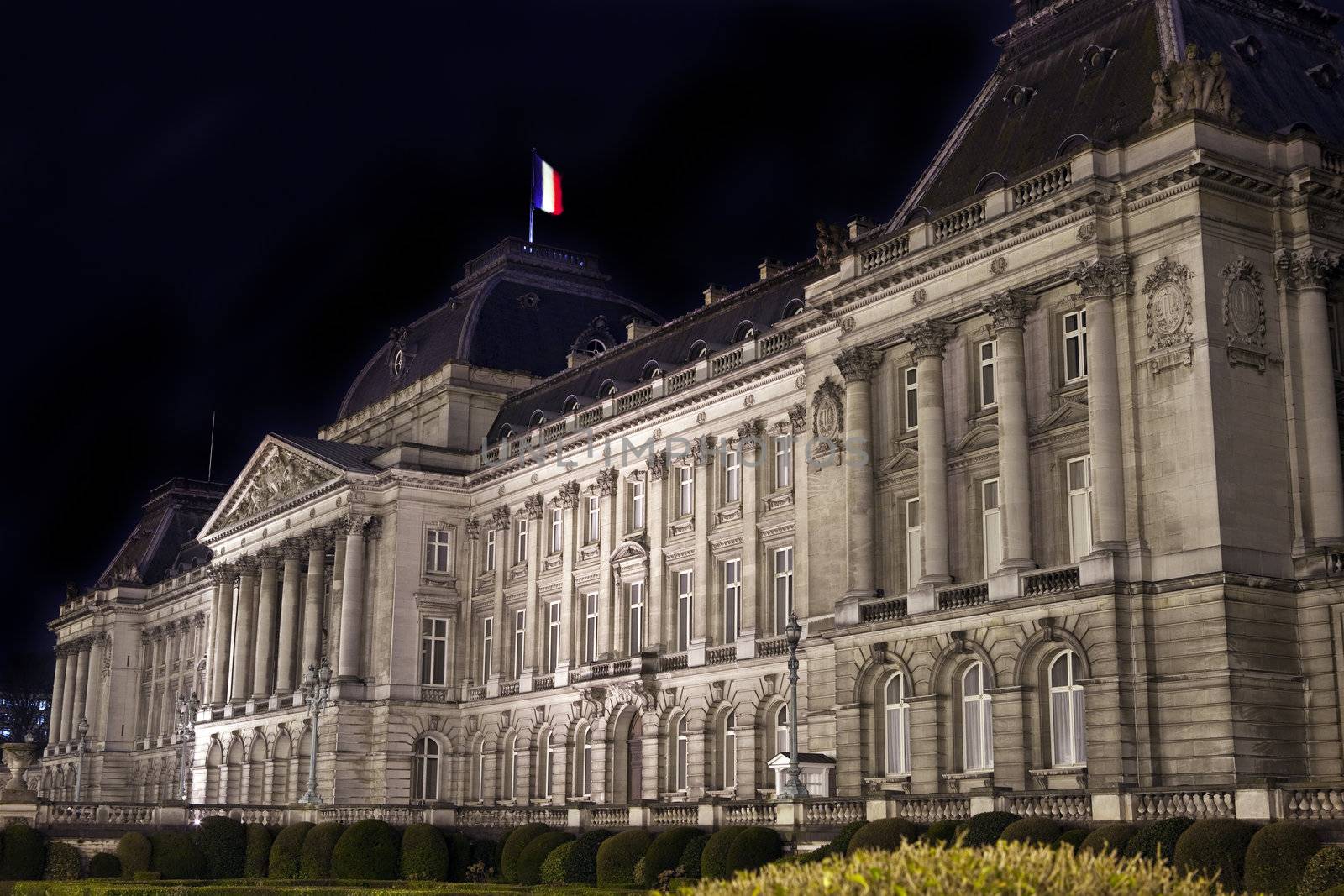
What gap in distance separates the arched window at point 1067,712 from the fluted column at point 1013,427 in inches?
106

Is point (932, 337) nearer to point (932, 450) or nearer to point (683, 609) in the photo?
point (932, 450)

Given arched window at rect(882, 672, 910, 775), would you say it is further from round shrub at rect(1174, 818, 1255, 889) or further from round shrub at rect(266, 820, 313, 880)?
round shrub at rect(266, 820, 313, 880)

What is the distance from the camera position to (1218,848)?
99.2 ft

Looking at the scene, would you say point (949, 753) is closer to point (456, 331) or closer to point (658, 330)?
point (658, 330)

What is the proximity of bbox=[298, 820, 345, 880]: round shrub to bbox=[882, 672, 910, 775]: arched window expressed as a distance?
1781 centimetres

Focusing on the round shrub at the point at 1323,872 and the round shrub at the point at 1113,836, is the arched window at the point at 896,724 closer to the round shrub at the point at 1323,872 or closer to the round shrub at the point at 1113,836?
the round shrub at the point at 1113,836

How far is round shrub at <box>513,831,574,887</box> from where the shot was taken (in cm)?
4700

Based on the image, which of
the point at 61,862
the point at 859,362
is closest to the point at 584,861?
the point at 859,362

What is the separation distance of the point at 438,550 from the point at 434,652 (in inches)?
188

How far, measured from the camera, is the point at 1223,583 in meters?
39.3

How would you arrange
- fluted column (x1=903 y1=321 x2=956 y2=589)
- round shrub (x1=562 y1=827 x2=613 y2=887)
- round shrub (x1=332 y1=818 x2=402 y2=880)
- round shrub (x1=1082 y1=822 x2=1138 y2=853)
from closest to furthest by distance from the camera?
round shrub (x1=1082 y1=822 x2=1138 y2=853) → round shrub (x1=562 y1=827 x2=613 y2=887) → fluted column (x1=903 y1=321 x2=956 y2=589) → round shrub (x1=332 y1=818 x2=402 y2=880)

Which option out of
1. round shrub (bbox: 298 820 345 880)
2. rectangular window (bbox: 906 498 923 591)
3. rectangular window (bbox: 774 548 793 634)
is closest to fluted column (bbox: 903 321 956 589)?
rectangular window (bbox: 906 498 923 591)

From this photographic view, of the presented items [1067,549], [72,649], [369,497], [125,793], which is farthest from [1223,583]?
[72,649]

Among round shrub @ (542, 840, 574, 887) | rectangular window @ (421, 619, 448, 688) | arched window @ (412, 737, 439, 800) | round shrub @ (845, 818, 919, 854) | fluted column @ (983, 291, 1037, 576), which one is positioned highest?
fluted column @ (983, 291, 1037, 576)
